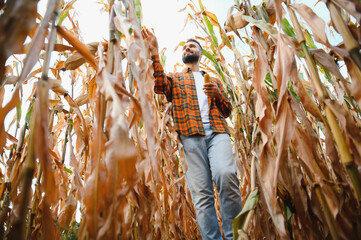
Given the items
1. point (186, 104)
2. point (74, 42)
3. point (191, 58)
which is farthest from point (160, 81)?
point (74, 42)

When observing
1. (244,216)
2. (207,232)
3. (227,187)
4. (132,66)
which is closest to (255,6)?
(132,66)

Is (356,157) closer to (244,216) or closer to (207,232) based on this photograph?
(244,216)

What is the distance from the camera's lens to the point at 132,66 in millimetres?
399

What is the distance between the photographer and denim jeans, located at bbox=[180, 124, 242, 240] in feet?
2.80

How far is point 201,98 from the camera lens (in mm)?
1175

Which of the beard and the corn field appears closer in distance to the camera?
the corn field

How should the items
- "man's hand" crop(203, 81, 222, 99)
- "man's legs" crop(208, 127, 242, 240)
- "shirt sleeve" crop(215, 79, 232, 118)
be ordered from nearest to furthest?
1. "man's legs" crop(208, 127, 242, 240)
2. "man's hand" crop(203, 81, 222, 99)
3. "shirt sleeve" crop(215, 79, 232, 118)

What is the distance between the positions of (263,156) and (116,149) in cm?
28

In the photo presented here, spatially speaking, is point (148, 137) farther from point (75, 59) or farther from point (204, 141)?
point (204, 141)

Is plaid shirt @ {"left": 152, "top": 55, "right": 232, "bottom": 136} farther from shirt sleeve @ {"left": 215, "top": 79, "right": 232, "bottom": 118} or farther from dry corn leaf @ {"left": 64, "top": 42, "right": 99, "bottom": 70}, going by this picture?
dry corn leaf @ {"left": 64, "top": 42, "right": 99, "bottom": 70}

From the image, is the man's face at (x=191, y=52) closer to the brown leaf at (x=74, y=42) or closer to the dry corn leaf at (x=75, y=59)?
the dry corn leaf at (x=75, y=59)

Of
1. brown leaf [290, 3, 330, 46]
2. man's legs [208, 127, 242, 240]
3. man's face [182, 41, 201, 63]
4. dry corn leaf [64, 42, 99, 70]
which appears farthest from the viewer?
man's face [182, 41, 201, 63]

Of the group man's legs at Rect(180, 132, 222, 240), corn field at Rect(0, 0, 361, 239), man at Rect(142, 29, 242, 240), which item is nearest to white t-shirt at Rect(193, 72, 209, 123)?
man at Rect(142, 29, 242, 240)

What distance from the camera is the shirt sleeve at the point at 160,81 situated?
3.24ft
